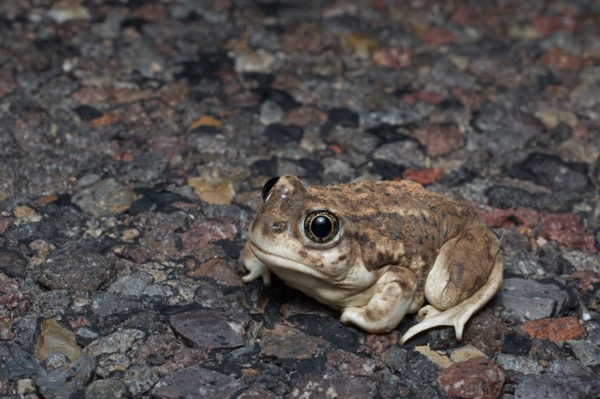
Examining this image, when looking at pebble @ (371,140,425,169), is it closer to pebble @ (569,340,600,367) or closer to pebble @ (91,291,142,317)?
pebble @ (569,340,600,367)

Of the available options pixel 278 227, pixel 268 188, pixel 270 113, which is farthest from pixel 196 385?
pixel 270 113

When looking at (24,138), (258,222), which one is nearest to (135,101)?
(24,138)

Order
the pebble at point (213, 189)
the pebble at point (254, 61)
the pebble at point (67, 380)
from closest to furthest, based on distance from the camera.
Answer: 1. the pebble at point (67, 380)
2. the pebble at point (213, 189)
3. the pebble at point (254, 61)

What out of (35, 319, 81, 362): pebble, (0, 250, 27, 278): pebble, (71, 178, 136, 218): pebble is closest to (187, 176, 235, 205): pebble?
(71, 178, 136, 218): pebble

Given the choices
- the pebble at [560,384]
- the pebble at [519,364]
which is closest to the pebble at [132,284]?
the pebble at [519,364]

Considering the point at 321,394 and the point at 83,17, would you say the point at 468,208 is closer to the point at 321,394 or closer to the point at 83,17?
the point at 321,394

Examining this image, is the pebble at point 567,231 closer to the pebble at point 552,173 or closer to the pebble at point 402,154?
the pebble at point 552,173

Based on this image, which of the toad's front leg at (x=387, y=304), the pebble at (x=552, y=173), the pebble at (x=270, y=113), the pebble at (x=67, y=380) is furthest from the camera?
the pebble at (x=270, y=113)

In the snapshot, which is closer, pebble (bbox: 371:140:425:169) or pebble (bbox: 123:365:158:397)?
pebble (bbox: 123:365:158:397)
